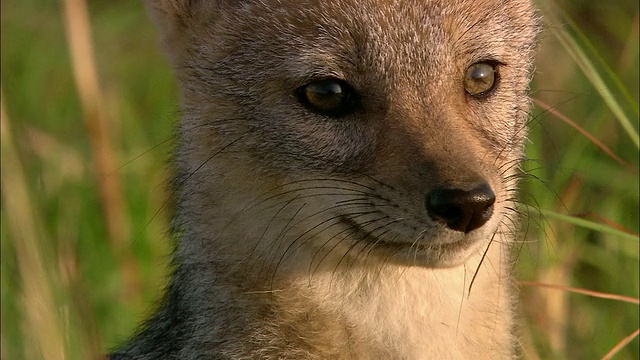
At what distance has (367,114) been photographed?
384cm

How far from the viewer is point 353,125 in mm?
3848

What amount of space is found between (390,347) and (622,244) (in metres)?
2.10

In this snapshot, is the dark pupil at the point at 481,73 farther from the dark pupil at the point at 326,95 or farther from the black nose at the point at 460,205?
the black nose at the point at 460,205

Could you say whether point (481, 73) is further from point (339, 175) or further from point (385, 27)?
point (339, 175)

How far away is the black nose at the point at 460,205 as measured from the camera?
3.46m

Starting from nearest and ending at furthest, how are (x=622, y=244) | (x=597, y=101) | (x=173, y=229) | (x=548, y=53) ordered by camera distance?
1. (x=173, y=229)
2. (x=622, y=244)
3. (x=597, y=101)
4. (x=548, y=53)

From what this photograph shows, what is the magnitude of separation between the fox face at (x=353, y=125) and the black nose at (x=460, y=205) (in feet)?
0.04

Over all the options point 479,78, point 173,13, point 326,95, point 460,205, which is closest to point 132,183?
point 173,13

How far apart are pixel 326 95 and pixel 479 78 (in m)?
0.53

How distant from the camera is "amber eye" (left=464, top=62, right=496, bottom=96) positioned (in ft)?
13.0

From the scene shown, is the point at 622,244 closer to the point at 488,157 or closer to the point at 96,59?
the point at 488,157

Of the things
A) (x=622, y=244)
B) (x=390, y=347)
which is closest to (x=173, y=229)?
(x=390, y=347)

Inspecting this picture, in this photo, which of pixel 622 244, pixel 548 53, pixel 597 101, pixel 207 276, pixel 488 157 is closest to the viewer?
pixel 488 157

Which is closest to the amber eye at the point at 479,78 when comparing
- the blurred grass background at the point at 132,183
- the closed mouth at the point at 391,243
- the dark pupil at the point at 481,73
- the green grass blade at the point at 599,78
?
the dark pupil at the point at 481,73
